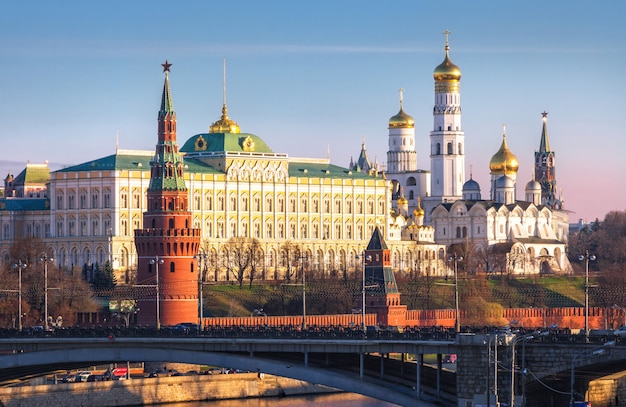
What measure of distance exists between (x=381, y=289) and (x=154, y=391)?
46088mm

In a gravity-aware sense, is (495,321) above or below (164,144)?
below

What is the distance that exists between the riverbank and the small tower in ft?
97.6

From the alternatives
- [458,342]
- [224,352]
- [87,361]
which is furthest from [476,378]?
[87,361]

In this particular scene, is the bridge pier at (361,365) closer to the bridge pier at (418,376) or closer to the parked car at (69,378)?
the bridge pier at (418,376)

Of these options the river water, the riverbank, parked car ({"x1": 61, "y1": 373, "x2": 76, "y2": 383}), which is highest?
parked car ({"x1": 61, "y1": 373, "x2": 76, "y2": 383})

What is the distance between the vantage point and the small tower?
17412 centimetres

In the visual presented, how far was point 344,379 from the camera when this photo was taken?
100 meters

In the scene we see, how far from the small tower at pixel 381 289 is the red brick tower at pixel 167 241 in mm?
16100

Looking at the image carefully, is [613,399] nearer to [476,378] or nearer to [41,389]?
[476,378]

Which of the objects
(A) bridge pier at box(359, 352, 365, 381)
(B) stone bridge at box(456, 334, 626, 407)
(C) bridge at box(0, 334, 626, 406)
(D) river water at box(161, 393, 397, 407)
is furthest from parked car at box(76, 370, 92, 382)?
(B) stone bridge at box(456, 334, 626, 407)

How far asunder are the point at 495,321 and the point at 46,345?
79.5m

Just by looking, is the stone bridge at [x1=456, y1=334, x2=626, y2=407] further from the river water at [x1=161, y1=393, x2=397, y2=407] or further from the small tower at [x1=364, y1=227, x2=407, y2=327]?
the small tower at [x1=364, y1=227, x2=407, y2=327]

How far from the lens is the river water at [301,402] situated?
436 ft

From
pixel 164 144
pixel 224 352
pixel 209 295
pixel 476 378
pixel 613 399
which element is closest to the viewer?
pixel 476 378
